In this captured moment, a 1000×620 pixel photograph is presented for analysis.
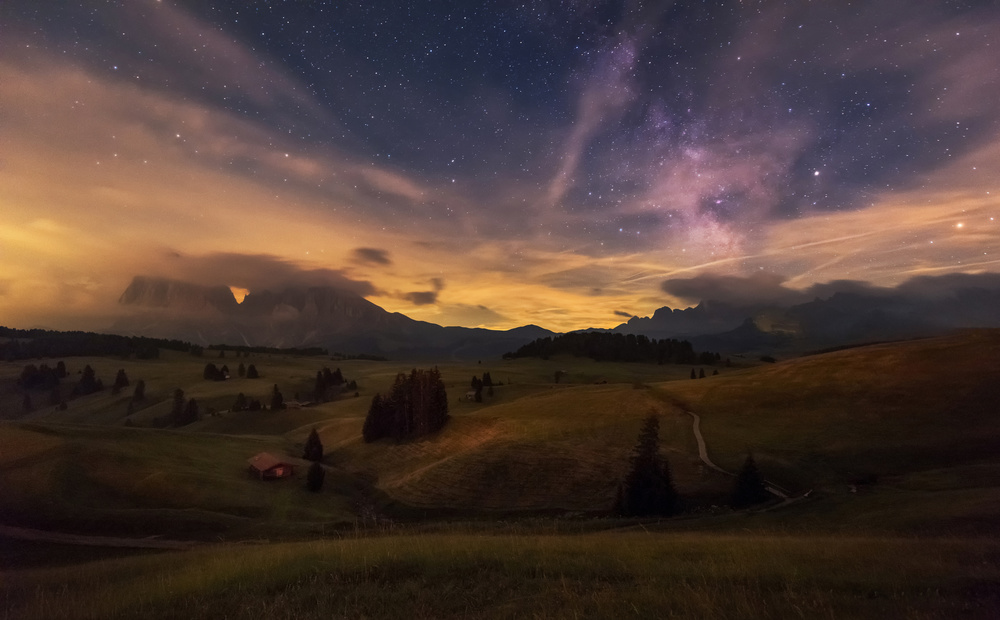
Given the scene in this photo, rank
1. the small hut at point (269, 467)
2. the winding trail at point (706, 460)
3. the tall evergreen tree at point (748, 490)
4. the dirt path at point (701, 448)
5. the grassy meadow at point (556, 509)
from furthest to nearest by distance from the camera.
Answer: the small hut at point (269, 467) → the dirt path at point (701, 448) → the winding trail at point (706, 460) → the tall evergreen tree at point (748, 490) → the grassy meadow at point (556, 509)

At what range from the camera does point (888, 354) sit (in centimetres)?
8481

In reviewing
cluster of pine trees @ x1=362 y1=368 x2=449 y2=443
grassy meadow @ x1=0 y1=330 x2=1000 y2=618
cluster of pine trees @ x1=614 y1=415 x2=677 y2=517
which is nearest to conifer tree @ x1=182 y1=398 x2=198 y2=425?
grassy meadow @ x1=0 y1=330 x2=1000 y2=618

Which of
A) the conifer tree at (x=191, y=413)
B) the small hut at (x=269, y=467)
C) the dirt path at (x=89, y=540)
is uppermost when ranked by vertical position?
the dirt path at (x=89, y=540)

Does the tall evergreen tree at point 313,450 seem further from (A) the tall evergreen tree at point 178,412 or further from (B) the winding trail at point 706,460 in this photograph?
(A) the tall evergreen tree at point 178,412

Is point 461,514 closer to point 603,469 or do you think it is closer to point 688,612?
point 603,469

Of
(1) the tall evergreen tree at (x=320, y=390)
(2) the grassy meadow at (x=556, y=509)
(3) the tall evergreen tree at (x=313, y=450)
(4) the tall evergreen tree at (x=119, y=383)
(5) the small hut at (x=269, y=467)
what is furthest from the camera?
(4) the tall evergreen tree at (x=119, y=383)

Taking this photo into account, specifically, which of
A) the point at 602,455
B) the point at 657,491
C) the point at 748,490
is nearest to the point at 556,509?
the point at 657,491

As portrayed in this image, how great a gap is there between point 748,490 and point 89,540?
59188 millimetres

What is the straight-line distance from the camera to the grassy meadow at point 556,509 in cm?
962

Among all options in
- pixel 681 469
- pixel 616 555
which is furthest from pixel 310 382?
pixel 616 555

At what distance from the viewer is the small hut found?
68625 mm

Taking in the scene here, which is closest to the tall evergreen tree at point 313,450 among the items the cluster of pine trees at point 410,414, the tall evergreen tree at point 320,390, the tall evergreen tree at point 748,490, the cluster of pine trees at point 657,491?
the cluster of pine trees at point 410,414

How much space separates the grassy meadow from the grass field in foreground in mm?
88

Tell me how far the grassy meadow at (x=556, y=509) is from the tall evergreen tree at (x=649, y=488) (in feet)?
9.56
